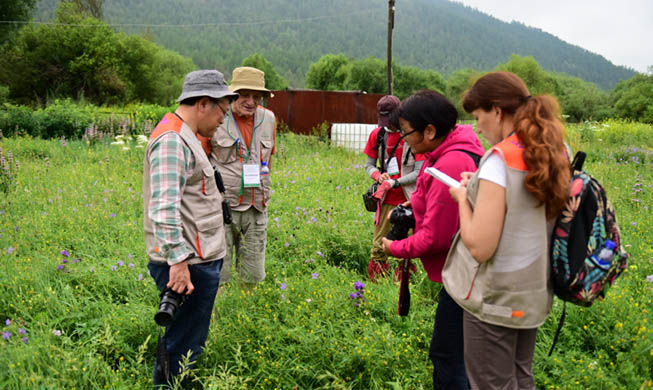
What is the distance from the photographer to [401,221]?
2.37 m

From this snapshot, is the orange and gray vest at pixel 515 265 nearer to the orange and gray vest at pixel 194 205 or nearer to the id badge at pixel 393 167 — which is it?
the orange and gray vest at pixel 194 205

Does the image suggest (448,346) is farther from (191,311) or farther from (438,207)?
(191,311)

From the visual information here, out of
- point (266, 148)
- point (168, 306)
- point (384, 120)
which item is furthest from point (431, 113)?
point (384, 120)

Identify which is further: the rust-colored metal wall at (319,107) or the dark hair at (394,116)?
the rust-colored metal wall at (319,107)

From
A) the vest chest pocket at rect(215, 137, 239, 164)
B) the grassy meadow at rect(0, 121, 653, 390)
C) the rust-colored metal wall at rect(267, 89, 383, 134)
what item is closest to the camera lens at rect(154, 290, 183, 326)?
the grassy meadow at rect(0, 121, 653, 390)

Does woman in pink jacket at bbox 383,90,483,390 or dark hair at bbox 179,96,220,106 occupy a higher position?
dark hair at bbox 179,96,220,106

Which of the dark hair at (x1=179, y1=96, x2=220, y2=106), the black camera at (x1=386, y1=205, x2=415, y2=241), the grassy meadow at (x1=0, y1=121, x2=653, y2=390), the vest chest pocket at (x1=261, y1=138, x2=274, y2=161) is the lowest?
the grassy meadow at (x1=0, y1=121, x2=653, y2=390)

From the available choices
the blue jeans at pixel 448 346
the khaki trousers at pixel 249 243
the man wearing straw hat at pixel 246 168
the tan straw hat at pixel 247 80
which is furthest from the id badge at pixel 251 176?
the blue jeans at pixel 448 346

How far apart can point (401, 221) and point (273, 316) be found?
1.43 m

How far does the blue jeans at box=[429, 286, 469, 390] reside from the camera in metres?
2.17

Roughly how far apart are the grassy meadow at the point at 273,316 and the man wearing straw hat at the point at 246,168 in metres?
0.28

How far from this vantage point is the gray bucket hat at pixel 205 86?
2.29 m

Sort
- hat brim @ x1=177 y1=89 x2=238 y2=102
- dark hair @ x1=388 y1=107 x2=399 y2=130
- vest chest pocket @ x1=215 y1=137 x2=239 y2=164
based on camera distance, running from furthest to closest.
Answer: vest chest pocket @ x1=215 y1=137 x2=239 y2=164, dark hair @ x1=388 y1=107 x2=399 y2=130, hat brim @ x1=177 y1=89 x2=238 y2=102

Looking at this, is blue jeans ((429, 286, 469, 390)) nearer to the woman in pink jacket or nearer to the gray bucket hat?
the woman in pink jacket
